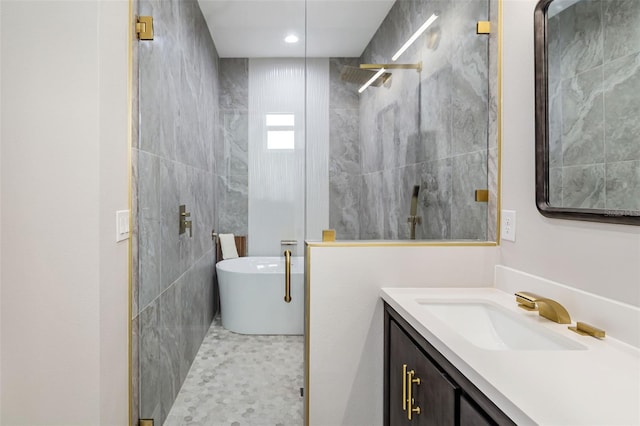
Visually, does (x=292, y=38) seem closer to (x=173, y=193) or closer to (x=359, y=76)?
Result: (x=359, y=76)

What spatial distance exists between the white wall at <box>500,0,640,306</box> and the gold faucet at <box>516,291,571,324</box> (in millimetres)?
98

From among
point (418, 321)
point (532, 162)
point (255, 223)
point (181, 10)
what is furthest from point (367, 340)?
point (181, 10)

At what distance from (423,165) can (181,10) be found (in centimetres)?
148

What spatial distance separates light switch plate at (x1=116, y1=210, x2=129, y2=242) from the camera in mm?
1478

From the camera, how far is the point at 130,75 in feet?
5.16

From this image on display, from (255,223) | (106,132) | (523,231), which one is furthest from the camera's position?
(255,223)

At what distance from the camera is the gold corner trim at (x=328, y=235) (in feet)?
5.80

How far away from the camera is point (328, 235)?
69.9 inches

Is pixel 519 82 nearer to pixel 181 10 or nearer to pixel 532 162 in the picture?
pixel 532 162

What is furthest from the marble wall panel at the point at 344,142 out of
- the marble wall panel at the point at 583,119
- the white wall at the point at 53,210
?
the white wall at the point at 53,210

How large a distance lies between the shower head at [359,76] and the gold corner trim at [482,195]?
2.21ft

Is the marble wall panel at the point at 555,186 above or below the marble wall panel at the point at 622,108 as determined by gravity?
below

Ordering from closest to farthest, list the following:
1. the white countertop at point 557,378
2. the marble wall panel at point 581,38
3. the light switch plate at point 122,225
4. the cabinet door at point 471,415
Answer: the white countertop at point 557,378 < the cabinet door at point 471,415 < the marble wall panel at point 581,38 < the light switch plate at point 122,225

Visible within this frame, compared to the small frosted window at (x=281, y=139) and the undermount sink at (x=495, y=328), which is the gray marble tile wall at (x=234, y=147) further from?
the undermount sink at (x=495, y=328)
